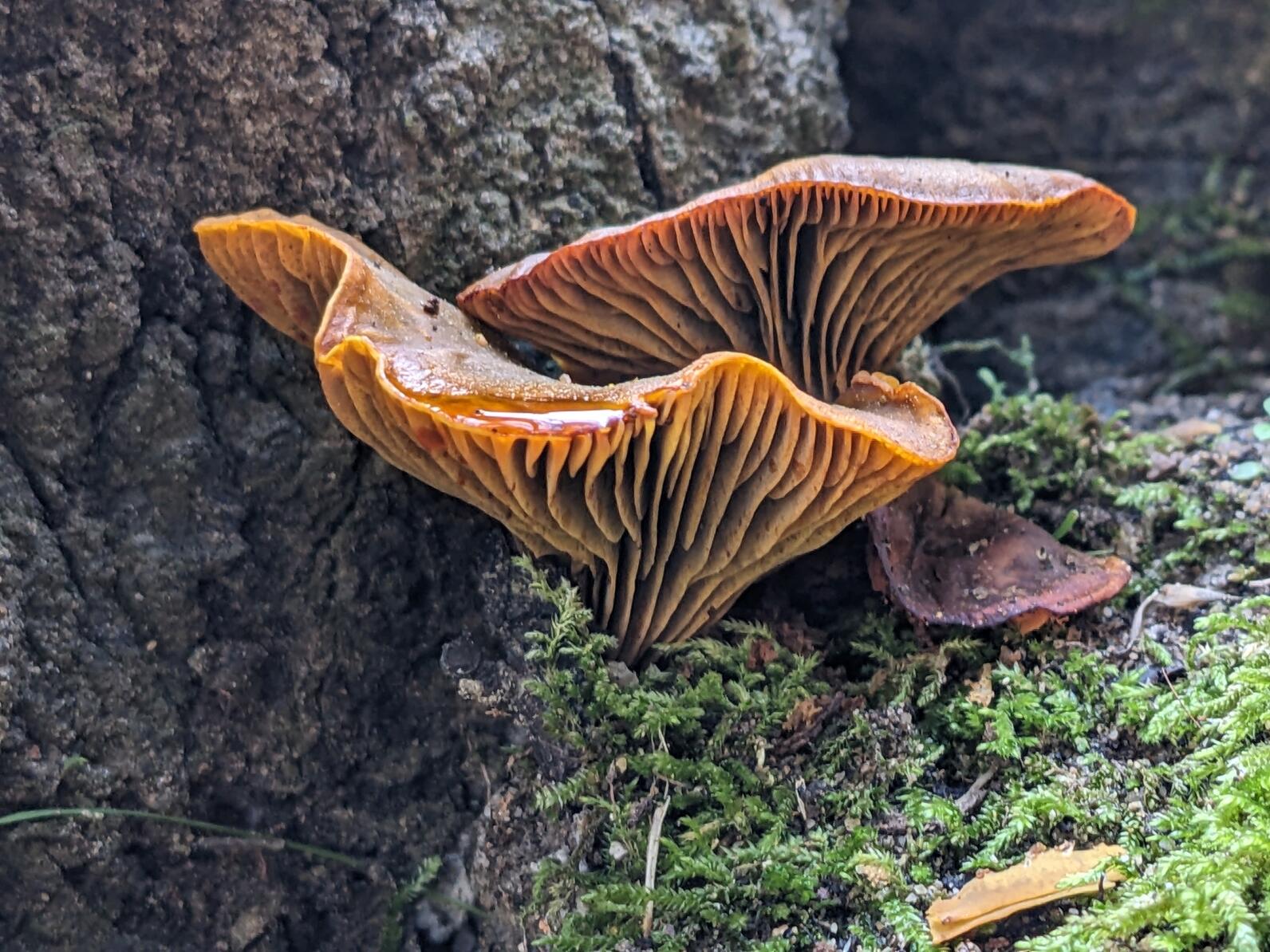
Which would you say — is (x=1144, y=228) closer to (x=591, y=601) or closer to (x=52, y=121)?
(x=591, y=601)

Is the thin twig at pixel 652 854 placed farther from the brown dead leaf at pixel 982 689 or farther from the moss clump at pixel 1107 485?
the moss clump at pixel 1107 485

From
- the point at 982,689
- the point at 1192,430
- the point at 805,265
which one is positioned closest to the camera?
the point at 982,689

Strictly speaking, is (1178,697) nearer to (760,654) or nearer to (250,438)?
(760,654)

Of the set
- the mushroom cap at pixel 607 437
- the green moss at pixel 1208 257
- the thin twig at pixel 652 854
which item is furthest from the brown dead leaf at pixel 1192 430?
the thin twig at pixel 652 854

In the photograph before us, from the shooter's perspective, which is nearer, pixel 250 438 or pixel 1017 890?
pixel 1017 890

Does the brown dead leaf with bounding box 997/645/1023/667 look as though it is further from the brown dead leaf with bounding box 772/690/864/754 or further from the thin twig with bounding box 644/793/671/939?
the thin twig with bounding box 644/793/671/939

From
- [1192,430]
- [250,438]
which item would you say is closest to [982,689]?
[1192,430]

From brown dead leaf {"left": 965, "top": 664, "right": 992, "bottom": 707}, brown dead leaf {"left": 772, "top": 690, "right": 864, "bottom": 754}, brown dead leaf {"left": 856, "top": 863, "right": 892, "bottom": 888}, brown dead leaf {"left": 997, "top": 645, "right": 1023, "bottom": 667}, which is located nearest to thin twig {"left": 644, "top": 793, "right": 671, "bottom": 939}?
brown dead leaf {"left": 772, "top": 690, "right": 864, "bottom": 754}
